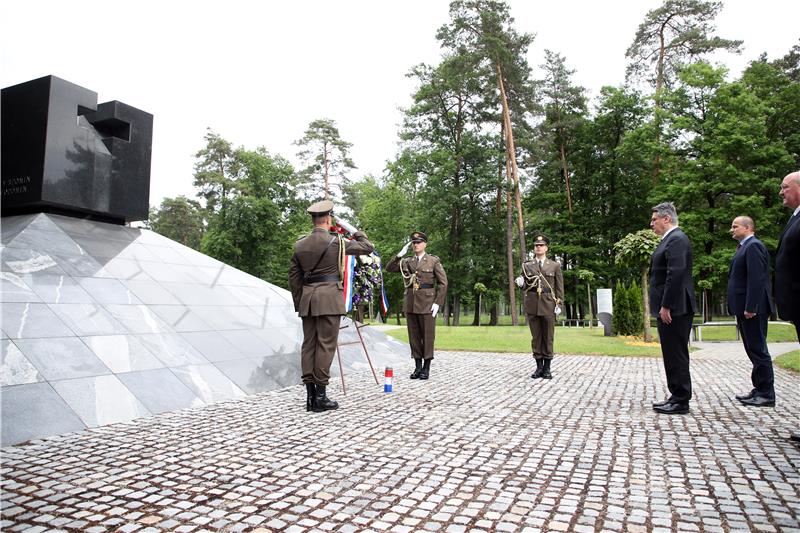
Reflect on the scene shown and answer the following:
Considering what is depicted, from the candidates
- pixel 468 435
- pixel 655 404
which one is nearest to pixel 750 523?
pixel 468 435

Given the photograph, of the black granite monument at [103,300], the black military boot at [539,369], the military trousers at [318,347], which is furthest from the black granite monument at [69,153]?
the black military boot at [539,369]

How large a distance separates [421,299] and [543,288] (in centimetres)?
202

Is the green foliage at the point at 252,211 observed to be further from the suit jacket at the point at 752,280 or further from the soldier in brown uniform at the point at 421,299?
the suit jacket at the point at 752,280

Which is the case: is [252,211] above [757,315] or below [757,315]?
above

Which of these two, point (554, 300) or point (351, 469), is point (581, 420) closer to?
point (351, 469)

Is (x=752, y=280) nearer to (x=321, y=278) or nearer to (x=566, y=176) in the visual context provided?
(x=321, y=278)

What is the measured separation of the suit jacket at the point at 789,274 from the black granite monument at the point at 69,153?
1093cm

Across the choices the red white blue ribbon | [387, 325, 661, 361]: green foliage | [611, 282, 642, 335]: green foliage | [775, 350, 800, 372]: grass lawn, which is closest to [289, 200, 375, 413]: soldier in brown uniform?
the red white blue ribbon

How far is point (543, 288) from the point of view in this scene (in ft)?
26.8

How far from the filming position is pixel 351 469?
349cm

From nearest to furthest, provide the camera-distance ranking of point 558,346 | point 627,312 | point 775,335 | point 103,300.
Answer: point 103,300 → point 558,346 → point 627,312 → point 775,335

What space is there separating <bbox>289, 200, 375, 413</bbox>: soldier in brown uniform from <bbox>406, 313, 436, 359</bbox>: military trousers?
2.48 m

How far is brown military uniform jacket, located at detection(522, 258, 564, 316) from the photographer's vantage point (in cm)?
814

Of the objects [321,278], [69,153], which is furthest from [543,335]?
[69,153]
